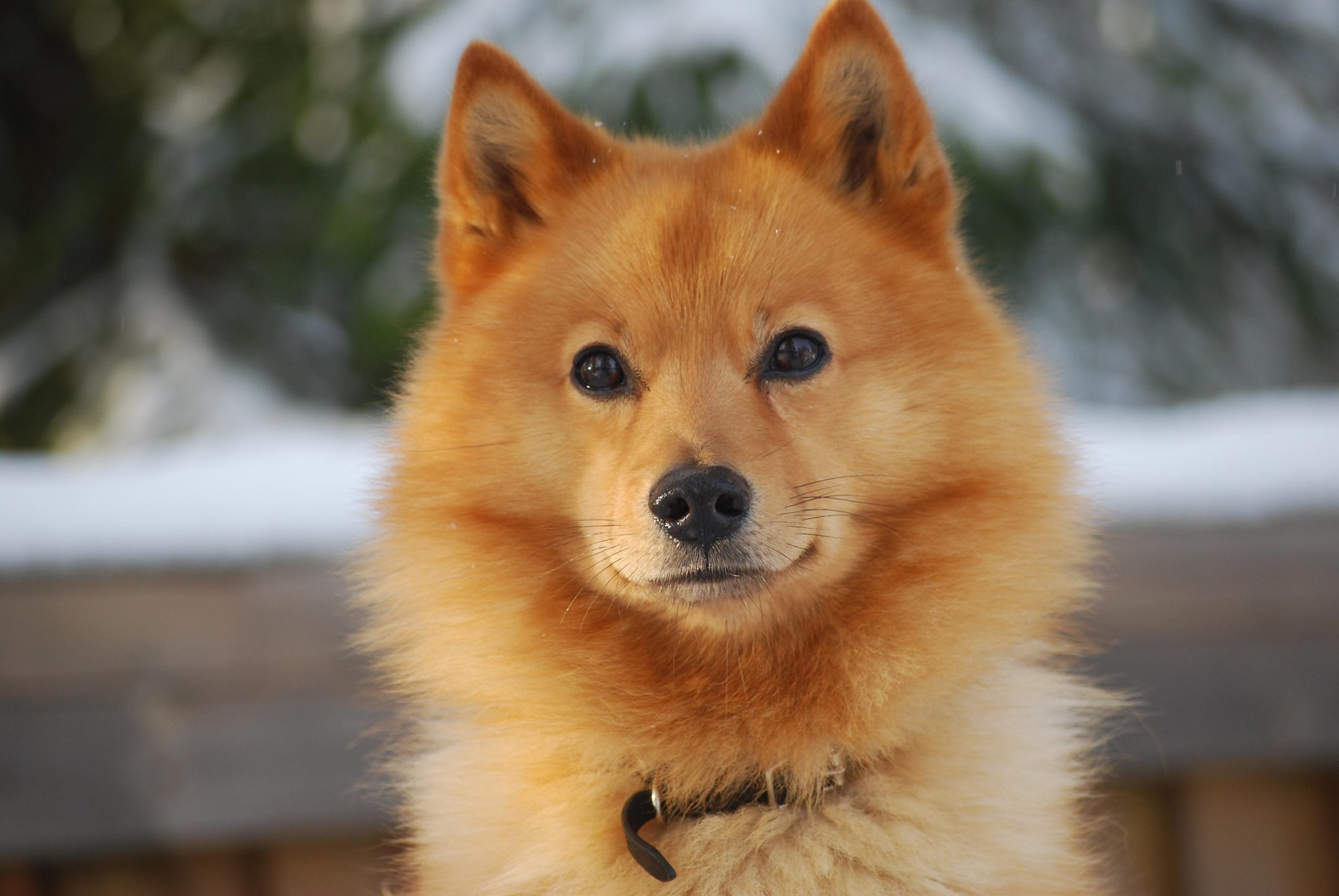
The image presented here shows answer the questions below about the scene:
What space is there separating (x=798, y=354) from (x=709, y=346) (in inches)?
7.5

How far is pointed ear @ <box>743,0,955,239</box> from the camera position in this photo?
2557mm

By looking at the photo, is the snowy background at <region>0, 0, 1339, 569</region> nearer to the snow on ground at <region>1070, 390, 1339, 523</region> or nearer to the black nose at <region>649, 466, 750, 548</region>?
the snow on ground at <region>1070, 390, 1339, 523</region>

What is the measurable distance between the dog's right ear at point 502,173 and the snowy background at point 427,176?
261 cm

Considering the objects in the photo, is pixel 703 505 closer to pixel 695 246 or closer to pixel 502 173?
pixel 695 246

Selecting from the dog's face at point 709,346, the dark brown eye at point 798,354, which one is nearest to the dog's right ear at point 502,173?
the dog's face at point 709,346

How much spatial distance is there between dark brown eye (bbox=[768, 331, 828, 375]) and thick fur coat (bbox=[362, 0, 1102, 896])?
0.02 m

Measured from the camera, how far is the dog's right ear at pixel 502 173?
2.67 metres

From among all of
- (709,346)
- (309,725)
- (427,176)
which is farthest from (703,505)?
(427,176)

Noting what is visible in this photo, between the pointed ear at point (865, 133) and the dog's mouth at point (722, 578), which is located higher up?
the pointed ear at point (865, 133)

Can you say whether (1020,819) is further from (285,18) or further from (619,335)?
(285,18)

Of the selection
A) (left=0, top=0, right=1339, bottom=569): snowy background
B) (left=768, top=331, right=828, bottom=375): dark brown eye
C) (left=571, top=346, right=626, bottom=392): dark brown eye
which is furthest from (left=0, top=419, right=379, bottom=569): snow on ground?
(left=768, top=331, right=828, bottom=375): dark brown eye

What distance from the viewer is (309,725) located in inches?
140

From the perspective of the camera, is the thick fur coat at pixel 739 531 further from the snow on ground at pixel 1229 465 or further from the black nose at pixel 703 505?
the snow on ground at pixel 1229 465

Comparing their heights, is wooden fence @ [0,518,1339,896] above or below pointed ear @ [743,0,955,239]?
below
